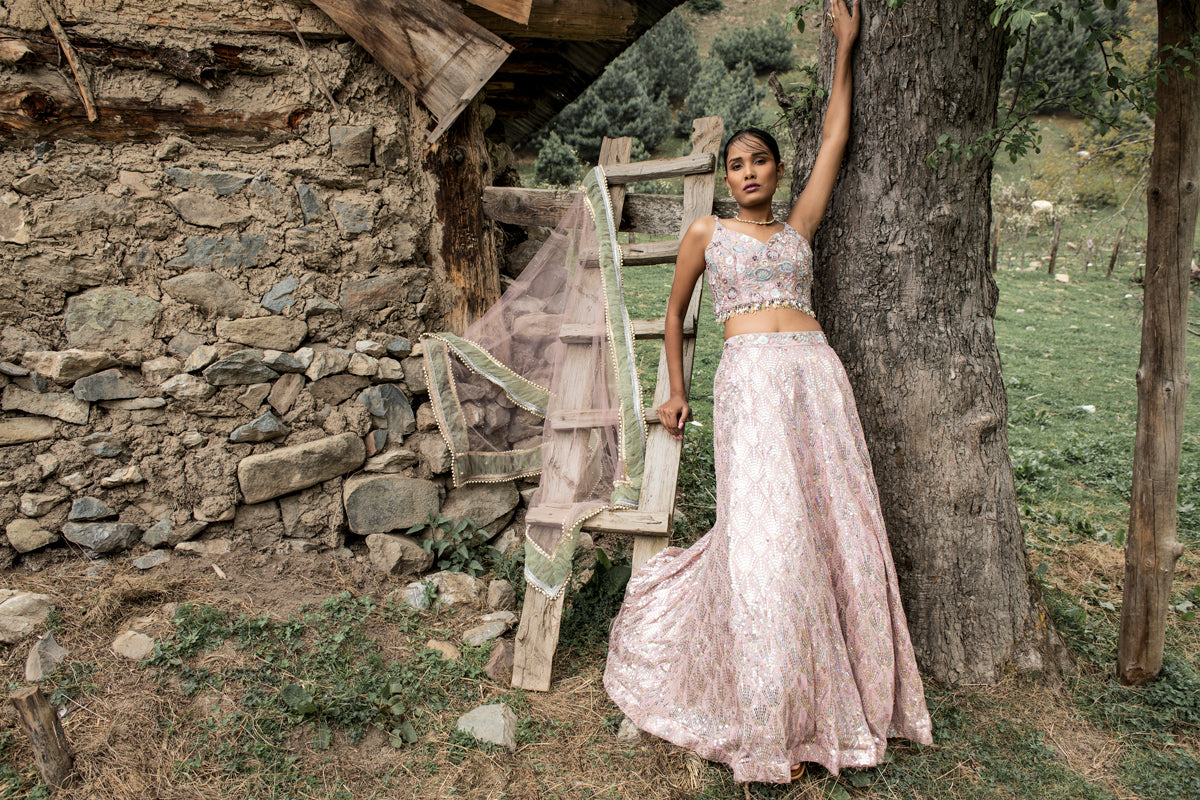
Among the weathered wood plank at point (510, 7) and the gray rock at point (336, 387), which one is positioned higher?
the weathered wood plank at point (510, 7)

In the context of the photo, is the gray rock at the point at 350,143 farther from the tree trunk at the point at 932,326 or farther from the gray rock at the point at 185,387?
the tree trunk at the point at 932,326

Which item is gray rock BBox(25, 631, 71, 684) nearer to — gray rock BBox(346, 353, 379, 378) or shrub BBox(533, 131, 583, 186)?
gray rock BBox(346, 353, 379, 378)

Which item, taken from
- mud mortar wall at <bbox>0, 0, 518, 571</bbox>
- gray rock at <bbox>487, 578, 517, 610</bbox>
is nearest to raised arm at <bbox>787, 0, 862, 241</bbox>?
mud mortar wall at <bbox>0, 0, 518, 571</bbox>

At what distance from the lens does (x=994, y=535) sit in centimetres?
295

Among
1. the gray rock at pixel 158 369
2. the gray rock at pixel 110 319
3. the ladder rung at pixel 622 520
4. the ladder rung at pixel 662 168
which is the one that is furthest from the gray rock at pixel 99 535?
the ladder rung at pixel 662 168

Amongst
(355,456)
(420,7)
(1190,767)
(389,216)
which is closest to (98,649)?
(355,456)

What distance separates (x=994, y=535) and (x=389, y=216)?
3046 mm

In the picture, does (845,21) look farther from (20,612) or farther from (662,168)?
(20,612)

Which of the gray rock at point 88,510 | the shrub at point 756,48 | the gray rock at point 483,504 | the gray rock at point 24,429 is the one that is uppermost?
the shrub at point 756,48

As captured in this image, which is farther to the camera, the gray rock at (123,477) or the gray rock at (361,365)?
the gray rock at (361,365)

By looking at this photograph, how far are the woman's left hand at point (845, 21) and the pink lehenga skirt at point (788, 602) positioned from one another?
1.11m

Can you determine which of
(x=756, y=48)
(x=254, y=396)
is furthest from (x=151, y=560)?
(x=756, y=48)

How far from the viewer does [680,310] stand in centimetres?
302

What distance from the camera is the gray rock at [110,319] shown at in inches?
128
